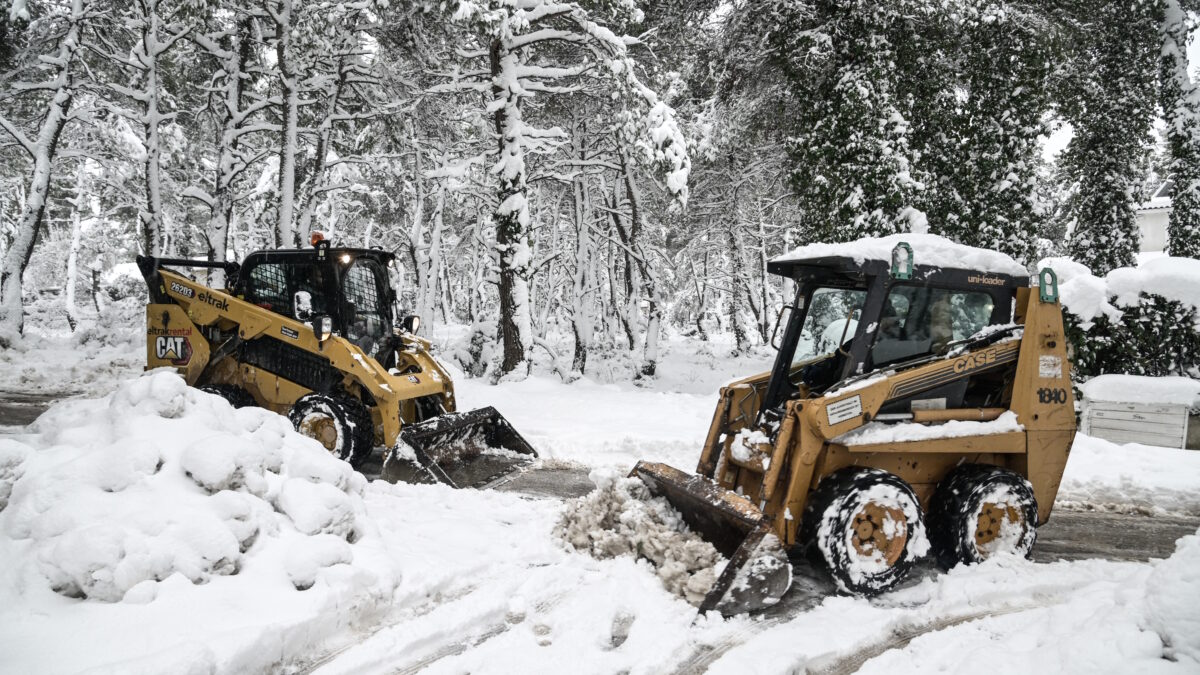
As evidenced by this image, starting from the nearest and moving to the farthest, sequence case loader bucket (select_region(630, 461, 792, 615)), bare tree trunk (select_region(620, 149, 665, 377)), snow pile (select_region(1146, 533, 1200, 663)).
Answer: snow pile (select_region(1146, 533, 1200, 663)) < case loader bucket (select_region(630, 461, 792, 615)) < bare tree trunk (select_region(620, 149, 665, 377))

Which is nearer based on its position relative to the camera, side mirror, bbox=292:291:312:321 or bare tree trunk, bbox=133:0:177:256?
side mirror, bbox=292:291:312:321

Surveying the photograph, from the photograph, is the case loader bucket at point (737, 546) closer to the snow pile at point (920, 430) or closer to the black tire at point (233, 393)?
the snow pile at point (920, 430)

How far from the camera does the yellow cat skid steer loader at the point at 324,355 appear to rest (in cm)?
654

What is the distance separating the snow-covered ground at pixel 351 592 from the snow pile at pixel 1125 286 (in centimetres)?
637

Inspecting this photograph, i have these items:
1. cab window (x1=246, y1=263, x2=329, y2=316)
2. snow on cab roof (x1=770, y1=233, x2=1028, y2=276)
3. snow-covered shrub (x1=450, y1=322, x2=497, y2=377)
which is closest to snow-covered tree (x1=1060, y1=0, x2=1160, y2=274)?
snow on cab roof (x1=770, y1=233, x2=1028, y2=276)

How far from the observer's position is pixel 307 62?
43.2ft

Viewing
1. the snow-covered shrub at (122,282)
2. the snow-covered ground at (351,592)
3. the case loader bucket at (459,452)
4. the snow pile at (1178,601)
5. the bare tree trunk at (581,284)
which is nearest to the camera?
the snow pile at (1178,601)

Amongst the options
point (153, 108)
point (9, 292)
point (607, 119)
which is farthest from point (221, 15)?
point (607, 119)

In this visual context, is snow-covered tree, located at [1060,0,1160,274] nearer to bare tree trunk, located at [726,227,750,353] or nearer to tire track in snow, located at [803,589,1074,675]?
bare tree trunk, located at [726,227,750,353]

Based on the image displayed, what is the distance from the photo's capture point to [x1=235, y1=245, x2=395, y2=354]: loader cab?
7129 millimetres

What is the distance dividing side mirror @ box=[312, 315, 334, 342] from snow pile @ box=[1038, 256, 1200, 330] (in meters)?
9.04

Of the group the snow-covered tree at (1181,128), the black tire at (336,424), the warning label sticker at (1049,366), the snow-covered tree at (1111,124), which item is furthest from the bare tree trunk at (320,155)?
the snow-covered tree at (1181,128)

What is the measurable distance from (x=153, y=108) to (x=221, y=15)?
10.4 ft

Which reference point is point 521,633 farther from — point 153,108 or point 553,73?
point 153,108
